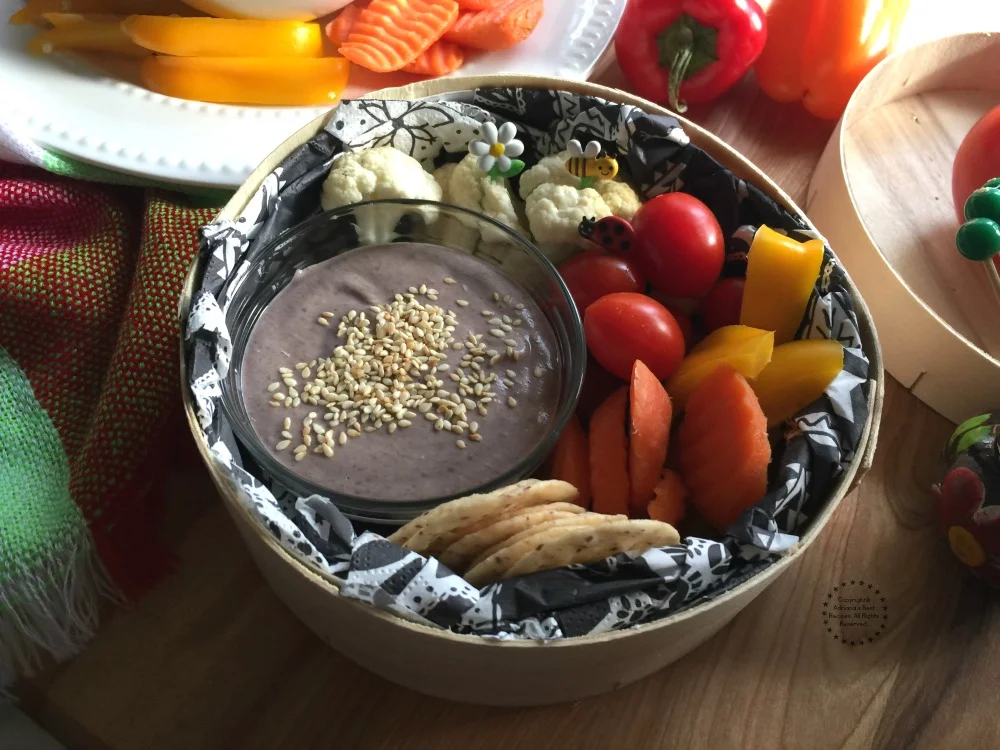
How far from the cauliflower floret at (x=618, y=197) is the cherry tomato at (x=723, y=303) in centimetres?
13

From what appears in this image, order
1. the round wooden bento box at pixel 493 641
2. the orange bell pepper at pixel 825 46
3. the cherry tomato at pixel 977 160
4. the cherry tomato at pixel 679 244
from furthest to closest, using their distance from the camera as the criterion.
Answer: the orange bell pepper at pixel 825 46 < the cherry tomato at pixel 977 160 < the cherry tomato at pixel 679 244 < the round wooden bento box at pixel 493 641

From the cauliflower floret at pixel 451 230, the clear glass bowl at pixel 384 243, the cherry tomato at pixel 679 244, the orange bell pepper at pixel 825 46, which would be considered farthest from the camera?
the orange bell pepper at pixel 825 46

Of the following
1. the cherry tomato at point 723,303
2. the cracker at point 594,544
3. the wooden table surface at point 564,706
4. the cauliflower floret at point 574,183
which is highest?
the cauliflower floret at point 574,183

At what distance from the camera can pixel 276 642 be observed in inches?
35.9

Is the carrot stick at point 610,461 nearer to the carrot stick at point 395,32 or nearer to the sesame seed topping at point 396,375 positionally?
the sesame seed topping at point 396,375

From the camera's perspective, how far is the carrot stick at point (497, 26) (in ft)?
4.16

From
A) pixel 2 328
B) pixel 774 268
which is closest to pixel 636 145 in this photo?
pixel 774 268

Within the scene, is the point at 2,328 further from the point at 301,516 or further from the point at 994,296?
the point at 994,296

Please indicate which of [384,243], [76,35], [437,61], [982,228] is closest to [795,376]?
[982,228]

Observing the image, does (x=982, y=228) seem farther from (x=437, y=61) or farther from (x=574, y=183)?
(x=437, y=61)

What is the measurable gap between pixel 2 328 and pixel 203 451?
0.43 metres

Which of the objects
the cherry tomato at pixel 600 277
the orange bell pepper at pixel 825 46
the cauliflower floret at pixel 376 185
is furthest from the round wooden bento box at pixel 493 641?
the orange bell pepper at pixel 825 46

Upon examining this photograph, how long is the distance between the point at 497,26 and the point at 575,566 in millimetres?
851

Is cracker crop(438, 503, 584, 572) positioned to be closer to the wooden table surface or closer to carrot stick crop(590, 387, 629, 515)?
carrot stick crop(590, 387, 629, 515)
